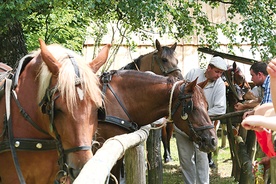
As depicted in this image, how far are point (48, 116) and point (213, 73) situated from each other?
4.29 m

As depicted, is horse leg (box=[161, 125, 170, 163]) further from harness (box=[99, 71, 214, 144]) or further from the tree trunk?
harness (box=[99, 71, 214, 144])

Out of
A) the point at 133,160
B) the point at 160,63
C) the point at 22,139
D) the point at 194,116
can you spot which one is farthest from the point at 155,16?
the point at 22,139

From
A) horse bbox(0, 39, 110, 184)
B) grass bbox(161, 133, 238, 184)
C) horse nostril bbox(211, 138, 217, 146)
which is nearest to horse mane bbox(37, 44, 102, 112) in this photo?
horse bbox(0, 39, 110, 184)

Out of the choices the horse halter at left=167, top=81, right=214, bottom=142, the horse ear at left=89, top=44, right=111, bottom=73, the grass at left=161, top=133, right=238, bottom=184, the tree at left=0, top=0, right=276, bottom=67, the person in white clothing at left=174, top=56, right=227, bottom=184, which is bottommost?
the grass at left=161, top=133, right=238, bottom=184

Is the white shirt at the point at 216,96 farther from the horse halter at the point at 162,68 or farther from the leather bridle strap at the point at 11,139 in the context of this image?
the leather bridle strap at the point at 11,139

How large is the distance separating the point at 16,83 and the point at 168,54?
13.8 ft

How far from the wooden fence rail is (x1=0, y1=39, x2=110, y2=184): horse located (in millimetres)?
297

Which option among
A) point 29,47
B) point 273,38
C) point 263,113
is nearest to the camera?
point 263,113

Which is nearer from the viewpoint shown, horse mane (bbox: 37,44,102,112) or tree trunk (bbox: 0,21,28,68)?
horse mane (bbox: 37,44,102,112)

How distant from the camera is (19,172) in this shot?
413cm

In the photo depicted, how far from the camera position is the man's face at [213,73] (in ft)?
25.7

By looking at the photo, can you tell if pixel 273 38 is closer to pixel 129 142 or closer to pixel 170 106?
pixel 170 106

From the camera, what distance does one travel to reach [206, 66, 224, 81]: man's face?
25.7 ft

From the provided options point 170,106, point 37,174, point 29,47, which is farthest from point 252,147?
point 29,47
